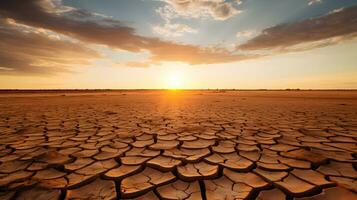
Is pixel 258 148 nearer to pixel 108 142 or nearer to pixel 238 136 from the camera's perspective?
pixel 238 136

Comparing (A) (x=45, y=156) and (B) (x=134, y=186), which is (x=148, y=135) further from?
(B) (x=134, y=186)

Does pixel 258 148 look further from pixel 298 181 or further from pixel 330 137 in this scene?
pixel 330 137

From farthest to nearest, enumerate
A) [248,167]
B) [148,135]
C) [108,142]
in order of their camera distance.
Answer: [148,135] < [108,142] < [248,167]

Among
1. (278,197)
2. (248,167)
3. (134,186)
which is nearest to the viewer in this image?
(278,197)

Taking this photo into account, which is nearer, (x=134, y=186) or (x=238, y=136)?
(x=134, y=186)

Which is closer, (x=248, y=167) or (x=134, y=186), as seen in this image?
(x=134, y=186)

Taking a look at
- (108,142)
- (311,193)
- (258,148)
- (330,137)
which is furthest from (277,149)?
(108,142)

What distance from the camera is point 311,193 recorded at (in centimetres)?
123

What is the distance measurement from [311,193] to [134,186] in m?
1.17

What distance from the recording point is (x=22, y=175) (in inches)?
59.3

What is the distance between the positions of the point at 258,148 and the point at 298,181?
762mm

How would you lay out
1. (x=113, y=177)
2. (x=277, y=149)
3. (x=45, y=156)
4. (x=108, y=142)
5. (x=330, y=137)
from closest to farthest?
(x=113, y=177) → (x=45, y=156) → (x=277, y=149) → (x=108, y=142) → (x=330, y=137)

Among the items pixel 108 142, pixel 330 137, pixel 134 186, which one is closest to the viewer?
pixel 134 186

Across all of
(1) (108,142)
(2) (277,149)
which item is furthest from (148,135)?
(2) (277,149)
